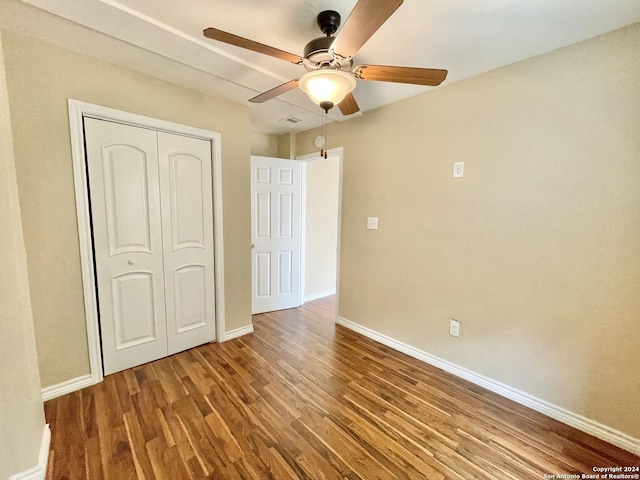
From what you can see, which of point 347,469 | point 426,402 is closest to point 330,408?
point 347,469

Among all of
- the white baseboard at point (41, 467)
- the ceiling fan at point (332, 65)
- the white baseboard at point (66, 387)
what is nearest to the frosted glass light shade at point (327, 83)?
the ceiling fan at point (332, 65)

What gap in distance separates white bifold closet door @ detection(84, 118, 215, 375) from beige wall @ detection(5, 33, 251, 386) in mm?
140

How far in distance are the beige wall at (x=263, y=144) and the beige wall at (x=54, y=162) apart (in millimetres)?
1427

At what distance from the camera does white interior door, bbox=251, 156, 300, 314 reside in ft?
10.4

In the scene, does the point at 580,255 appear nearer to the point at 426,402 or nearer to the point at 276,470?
the point at 426,402

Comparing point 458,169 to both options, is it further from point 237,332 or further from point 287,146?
point 237,332

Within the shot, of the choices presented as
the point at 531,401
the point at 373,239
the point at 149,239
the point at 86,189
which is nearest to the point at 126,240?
the point at 149,239

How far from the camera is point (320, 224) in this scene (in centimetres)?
388

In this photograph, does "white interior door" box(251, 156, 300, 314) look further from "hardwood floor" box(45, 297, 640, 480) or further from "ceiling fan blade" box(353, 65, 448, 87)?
"ceiling fan blade" box(353, 65, 448, 87)

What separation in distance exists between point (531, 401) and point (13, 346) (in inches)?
116

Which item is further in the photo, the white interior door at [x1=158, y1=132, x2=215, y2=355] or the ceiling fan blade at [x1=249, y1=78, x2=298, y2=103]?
the white interior door at [x1=158, y1=132, x2=215, y2=355]

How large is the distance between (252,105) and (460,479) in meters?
3.17

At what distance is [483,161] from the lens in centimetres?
193

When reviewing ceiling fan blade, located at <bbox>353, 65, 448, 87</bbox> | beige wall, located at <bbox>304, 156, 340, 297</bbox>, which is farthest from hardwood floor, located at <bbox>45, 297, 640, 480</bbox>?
ceiling fan blade, located at <bbox>353, 65, 448, 87</bbox>
